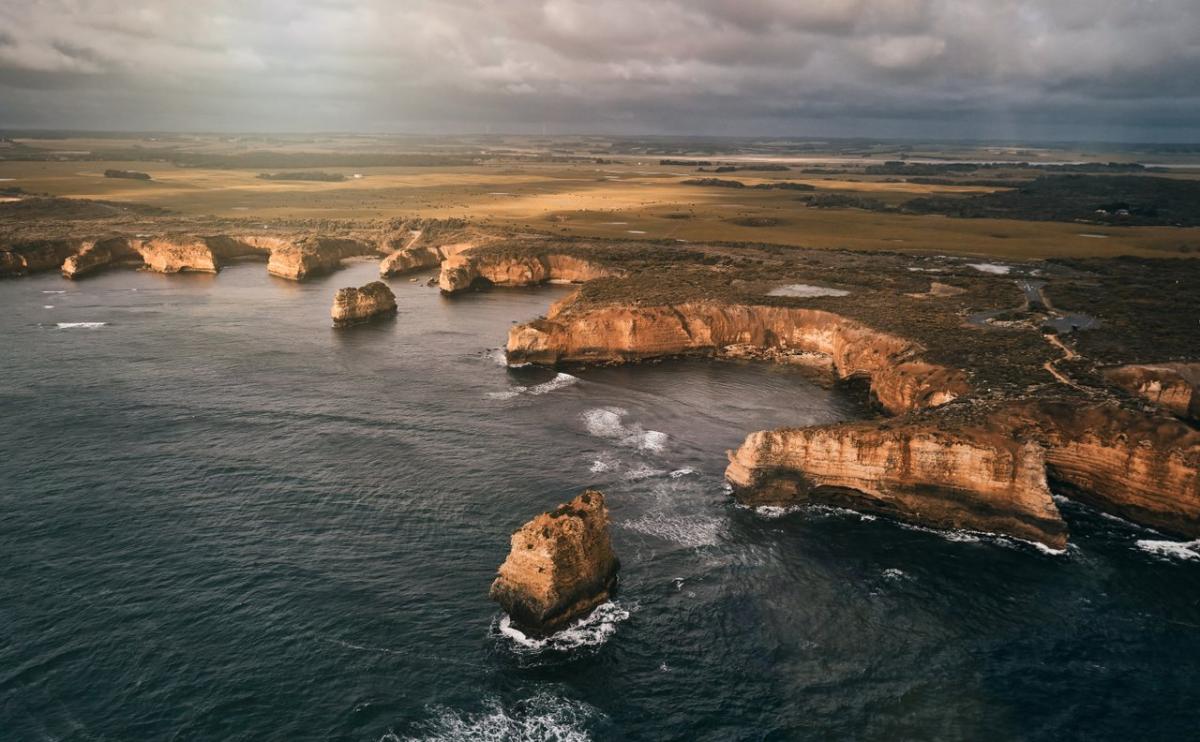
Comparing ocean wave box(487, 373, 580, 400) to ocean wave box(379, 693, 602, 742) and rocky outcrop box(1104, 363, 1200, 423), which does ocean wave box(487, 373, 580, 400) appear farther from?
rocky outcrop box(1104, 363, 1200, 423)

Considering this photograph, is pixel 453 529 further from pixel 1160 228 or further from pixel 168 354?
pixel 1160 228

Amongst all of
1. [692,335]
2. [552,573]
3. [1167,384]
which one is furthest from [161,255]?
[1167,384]

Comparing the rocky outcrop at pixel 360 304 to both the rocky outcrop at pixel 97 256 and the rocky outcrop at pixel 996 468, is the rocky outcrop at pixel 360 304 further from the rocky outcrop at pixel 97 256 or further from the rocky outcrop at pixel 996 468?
the rocky outcrop at pixel 996 468

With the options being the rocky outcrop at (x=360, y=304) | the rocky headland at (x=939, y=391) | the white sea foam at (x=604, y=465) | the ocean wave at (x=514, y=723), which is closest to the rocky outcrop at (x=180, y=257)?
the rocky outcrop at (x=360, y=304)

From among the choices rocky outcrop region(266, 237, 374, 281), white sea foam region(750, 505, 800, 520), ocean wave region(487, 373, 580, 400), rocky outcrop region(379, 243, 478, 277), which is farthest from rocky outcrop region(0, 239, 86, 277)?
white sea foam region(750, 505, 800, 520)

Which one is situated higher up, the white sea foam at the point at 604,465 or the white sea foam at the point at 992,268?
the white sea foam at the point at 992,268

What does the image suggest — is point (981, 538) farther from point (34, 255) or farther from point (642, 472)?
point (34, 255)
